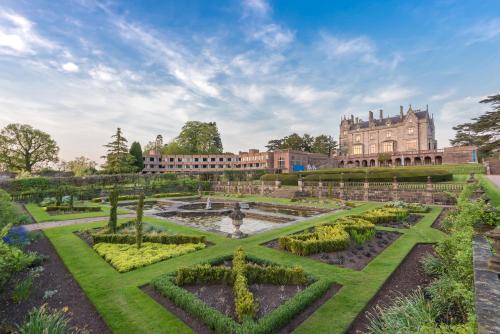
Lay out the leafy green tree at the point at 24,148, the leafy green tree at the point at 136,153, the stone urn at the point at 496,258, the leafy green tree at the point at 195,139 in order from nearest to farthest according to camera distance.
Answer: the stone urn at the point at 496,258
the leafy green tree at the point at 24,148
the leafy green tree at the point at 136,153
the leafy green tree at the point at 195,139

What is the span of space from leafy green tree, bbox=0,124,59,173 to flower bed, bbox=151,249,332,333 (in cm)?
6595

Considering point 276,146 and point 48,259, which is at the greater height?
point 276,146

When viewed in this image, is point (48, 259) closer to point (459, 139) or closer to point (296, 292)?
point (296, 292)

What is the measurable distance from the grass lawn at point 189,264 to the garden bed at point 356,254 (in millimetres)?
298

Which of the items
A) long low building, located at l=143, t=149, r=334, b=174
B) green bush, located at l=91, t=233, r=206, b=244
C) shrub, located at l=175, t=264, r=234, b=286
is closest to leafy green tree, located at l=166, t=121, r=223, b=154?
long low building, located at l=143, t=149, r=334, b=174

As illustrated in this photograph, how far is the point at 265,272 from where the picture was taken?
22.2 ft

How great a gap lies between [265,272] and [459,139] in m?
68.0

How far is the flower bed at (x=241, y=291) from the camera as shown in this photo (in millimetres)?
4742

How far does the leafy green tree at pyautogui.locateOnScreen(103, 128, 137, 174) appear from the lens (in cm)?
5344

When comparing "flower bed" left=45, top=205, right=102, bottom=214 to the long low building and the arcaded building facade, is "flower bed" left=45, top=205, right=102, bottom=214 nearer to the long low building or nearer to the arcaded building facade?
the long low building

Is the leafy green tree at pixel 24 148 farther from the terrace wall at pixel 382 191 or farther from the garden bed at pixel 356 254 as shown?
the garden bed at pixel 356 254

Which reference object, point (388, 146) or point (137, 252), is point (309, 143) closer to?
point (388, 146)

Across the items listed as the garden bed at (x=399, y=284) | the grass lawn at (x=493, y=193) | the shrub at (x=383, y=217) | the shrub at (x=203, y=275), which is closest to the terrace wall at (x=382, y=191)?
the grass lawn at (x=493, y=193)

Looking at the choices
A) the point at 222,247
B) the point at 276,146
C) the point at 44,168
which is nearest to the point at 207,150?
the point at 276,146
